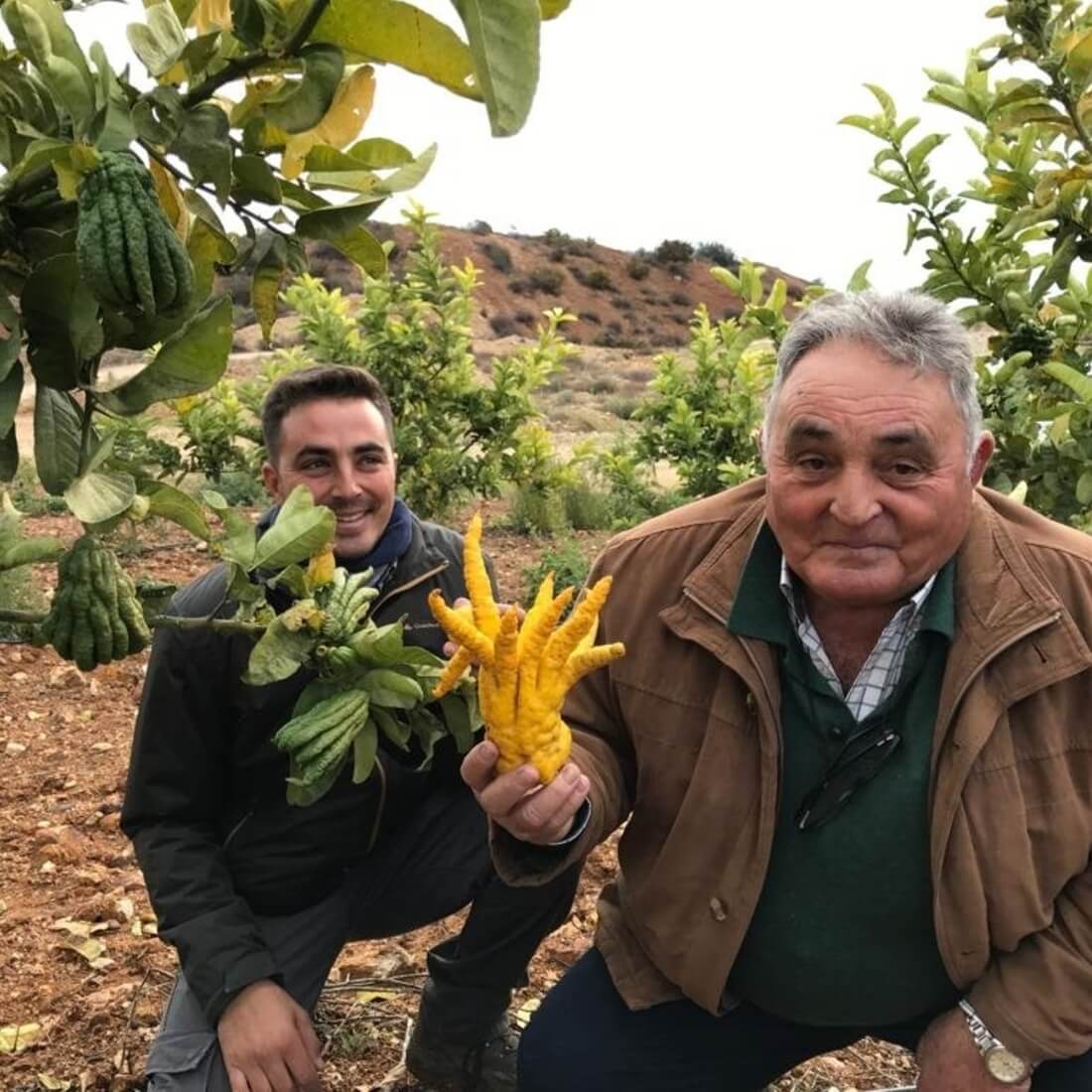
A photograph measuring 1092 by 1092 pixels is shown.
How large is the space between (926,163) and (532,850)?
65.0 inches

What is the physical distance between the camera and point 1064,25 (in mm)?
1995

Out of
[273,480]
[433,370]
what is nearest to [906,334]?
[273,480]

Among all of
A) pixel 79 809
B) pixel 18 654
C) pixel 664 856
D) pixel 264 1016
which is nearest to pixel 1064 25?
pixel 664 856

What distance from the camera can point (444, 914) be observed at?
243cm

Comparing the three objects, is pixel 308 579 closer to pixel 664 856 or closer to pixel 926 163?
pixel 664 856

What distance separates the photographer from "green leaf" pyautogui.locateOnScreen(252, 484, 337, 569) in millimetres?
1288

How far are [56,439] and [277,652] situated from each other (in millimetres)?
344

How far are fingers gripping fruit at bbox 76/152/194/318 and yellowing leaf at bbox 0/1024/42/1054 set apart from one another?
2195 mm

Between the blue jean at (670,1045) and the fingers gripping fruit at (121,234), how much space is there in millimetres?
1513

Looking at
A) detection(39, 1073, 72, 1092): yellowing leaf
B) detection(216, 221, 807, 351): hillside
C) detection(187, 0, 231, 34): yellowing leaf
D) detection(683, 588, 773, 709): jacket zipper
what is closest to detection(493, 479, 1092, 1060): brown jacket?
detection(683, 588, 773, 709): jacket zipper

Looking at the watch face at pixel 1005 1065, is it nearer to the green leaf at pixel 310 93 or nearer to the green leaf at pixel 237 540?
the green leaf at pixel 237 540

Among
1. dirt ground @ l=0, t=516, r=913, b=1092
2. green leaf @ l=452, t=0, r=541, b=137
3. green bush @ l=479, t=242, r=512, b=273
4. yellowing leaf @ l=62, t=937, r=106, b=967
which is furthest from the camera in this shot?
green bush @ l=479, t=242, r=512, b=273

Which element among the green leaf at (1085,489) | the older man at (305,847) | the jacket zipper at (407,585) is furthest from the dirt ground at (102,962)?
the green leaf at (1085,489)

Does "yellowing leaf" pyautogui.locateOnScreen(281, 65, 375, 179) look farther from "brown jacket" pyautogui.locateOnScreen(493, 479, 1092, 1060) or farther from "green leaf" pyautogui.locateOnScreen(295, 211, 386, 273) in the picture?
"brown jacket" pyautogui.locateOnScreen(493, 479, 1092, 1060)
